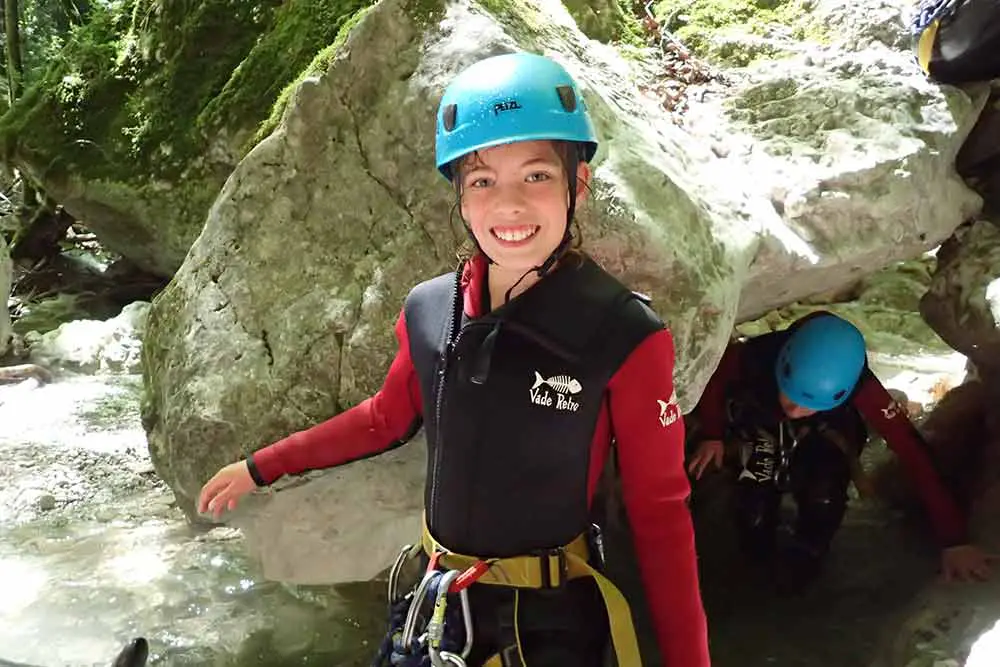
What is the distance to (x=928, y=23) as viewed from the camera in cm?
324

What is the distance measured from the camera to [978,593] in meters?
3.03

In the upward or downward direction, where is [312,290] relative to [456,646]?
upward

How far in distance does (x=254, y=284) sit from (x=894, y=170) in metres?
2.43

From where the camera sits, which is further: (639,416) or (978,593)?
(978,593)

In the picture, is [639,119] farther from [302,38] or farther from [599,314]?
[302,38]

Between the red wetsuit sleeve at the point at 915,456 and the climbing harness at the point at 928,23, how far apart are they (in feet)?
4.68

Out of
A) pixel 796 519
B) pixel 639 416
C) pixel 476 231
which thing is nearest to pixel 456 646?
pixel 639 416

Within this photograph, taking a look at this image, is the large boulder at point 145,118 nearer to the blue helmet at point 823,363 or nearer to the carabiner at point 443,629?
the blue helmet at point 823,363

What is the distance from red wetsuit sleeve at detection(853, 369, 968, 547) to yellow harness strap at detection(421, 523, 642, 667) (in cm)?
230

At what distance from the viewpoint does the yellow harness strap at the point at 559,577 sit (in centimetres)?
182

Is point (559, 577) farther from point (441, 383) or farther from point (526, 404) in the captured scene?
point (441, 383)

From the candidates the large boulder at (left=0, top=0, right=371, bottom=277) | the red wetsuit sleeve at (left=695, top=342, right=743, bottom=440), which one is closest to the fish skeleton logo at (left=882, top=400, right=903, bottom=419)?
the red wetsuit sleeve at (left=695, top=342, right=743, bottom=440)

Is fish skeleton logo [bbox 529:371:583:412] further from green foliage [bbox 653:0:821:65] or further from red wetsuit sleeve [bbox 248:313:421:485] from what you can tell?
green foliage [bbox 653:0:821:65]

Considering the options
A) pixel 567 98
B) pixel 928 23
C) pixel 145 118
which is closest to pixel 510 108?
pixel 567 98
